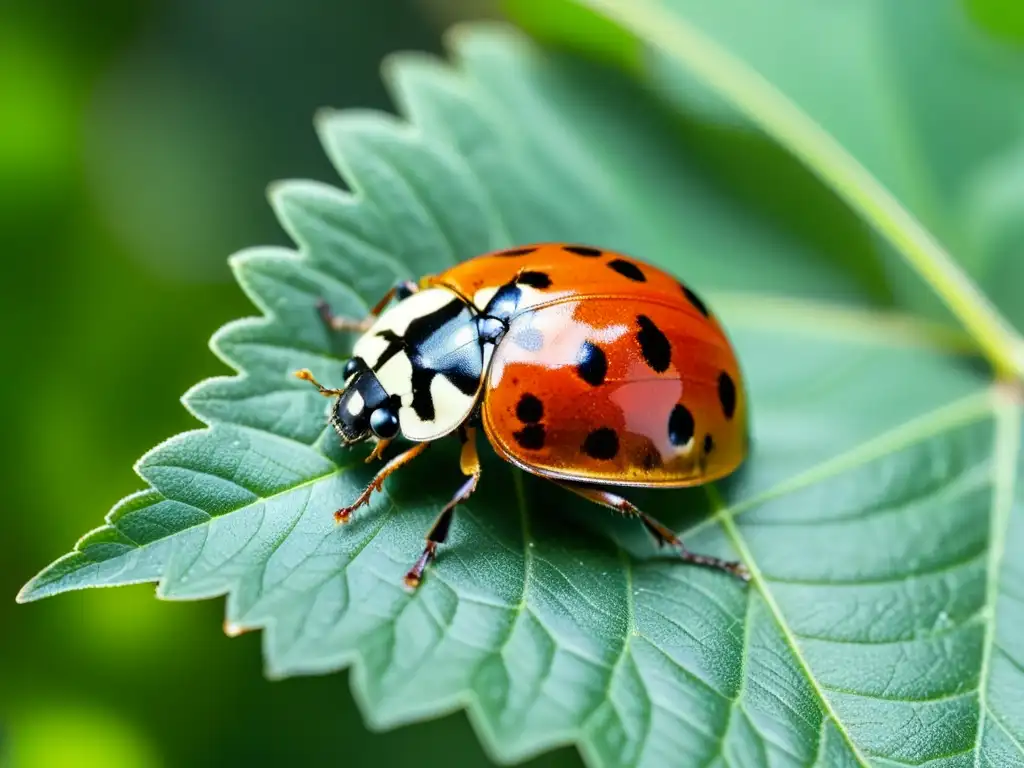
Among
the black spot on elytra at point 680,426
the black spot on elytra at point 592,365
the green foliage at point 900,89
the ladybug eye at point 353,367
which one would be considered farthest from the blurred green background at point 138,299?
the green foliage at point 900,89

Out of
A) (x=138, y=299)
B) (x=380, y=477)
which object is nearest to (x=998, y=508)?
(x=380, y=477)

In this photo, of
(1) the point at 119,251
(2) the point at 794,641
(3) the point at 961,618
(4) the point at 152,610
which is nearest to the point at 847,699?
(2) the point at 794,641

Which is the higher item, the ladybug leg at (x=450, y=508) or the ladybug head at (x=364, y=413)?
the ladybug head at (x=364, y=413)

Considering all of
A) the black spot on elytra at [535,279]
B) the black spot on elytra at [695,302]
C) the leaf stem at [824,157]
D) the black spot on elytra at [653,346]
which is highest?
the leaf stem at [824,157]

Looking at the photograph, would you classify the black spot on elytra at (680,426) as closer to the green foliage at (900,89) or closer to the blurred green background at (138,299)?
the blurred green background at (138,299)

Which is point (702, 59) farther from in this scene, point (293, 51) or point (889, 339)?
point (293, 51)

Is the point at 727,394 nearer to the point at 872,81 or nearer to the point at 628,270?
the point at 628,270

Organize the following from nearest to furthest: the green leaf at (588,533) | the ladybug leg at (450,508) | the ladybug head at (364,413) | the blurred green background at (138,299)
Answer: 1. the green leaf at (588,533)
2. the ladybug leg at (450,508)
3. the ladybug head at (364,413)
4. the blurred green background at (138,299)
